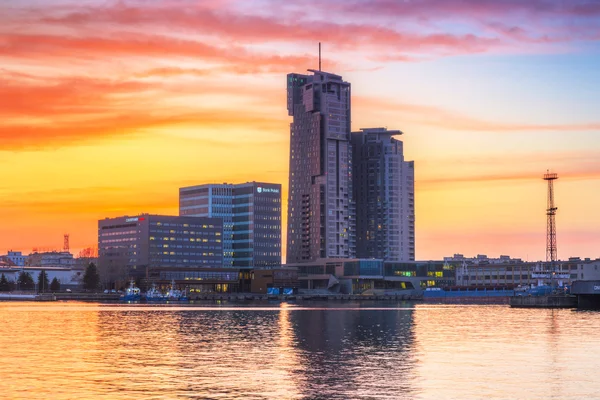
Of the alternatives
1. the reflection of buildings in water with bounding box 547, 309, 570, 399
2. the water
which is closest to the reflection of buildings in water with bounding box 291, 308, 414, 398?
the water

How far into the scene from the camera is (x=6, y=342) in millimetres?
111375

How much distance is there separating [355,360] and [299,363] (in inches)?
231

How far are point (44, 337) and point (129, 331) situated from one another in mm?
15860

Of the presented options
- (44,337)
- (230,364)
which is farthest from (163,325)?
(230,364)

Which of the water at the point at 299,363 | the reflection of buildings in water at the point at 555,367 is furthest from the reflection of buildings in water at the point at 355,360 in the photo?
the reflection of buildings in water at the point at 555,367

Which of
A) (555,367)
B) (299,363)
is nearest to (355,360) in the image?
(299,363)

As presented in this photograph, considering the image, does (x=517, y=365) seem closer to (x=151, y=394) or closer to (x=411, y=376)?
(x=411, y=376)

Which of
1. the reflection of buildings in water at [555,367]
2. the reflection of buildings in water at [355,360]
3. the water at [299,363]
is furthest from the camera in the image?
the reflection of buildings in water at [355,360]

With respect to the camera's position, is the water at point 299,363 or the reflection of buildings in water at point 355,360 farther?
the reflection of buildings in water at point 355,360

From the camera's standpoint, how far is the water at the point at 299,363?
216ft

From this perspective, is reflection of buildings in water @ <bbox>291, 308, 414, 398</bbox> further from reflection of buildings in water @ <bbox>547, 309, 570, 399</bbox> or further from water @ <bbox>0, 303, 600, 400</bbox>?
reflection of buildings in water @ <bbox>547, 309, 570, 399</bbox>

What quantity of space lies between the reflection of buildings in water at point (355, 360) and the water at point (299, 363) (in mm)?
108

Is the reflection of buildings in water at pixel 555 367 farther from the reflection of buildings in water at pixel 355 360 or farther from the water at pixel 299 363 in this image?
the reflection of buildings in water at pixel 355 360

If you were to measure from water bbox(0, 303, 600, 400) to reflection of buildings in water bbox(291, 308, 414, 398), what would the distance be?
11 centimetres
